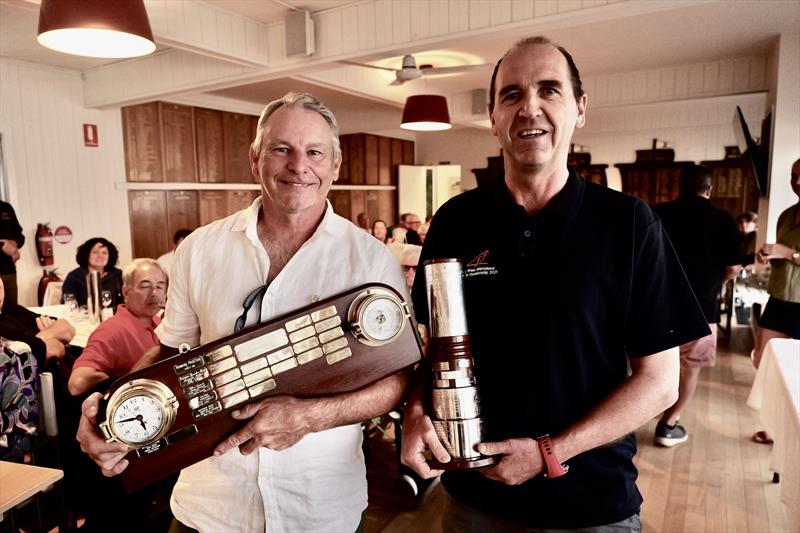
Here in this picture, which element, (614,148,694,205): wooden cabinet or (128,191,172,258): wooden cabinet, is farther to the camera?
(614,148,694,205): wooden cabinet

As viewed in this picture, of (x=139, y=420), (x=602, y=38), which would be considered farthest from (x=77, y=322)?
(x=602, y=38)

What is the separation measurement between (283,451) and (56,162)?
18.1ft

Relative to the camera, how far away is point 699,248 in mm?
3373

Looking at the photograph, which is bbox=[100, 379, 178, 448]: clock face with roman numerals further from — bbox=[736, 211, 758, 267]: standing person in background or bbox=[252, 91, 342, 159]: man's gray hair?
bbox=[736, 211, 758, 267]: standing person in background

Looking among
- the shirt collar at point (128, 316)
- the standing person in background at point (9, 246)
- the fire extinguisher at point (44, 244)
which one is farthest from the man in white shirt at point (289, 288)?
the fire extinguisher at point (44, 244)

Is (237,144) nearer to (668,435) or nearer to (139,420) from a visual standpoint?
(668,435)

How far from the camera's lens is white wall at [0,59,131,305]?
16.8 feet

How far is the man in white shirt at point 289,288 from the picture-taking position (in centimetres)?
115

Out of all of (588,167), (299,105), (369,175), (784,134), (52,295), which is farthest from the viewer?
(369,175)

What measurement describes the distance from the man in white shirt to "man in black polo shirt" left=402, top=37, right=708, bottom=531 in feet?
0.72

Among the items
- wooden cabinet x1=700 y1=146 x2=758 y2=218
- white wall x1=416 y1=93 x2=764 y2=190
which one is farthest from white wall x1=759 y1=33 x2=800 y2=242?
wooden cabinet x1=700 y1=146 x2=758 y2=218

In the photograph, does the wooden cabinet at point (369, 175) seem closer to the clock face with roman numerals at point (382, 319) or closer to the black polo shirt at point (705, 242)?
the black polo shirt at point (705, 242)

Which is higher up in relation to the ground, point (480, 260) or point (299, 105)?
point (299, 105)

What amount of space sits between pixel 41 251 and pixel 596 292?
18.7 ft
